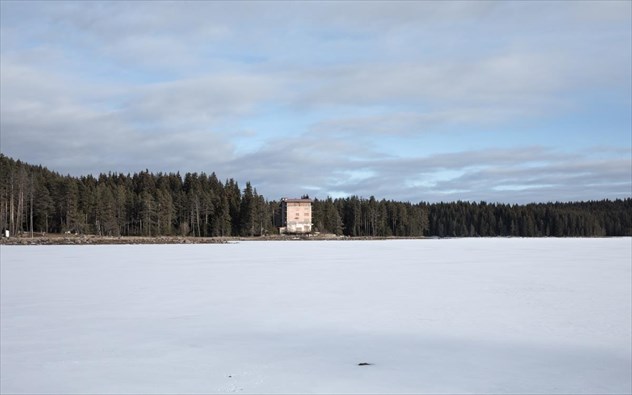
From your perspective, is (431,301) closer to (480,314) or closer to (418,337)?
(480,314)

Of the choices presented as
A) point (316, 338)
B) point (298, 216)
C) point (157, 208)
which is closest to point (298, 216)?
point (298, 216)

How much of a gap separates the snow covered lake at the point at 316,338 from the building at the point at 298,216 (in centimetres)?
10134

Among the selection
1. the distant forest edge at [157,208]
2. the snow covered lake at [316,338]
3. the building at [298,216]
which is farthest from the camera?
the building at [298,216]

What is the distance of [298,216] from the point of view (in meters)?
122

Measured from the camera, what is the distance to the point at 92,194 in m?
94.1

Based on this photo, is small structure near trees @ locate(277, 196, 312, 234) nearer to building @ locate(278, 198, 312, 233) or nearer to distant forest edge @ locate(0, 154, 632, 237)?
building @ locate(278, 198, 312, 233)

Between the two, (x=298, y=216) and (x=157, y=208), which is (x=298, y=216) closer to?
(x=298, y=216)

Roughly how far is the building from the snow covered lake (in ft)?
332

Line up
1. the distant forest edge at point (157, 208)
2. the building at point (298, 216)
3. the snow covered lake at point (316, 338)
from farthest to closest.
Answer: the building at point (298, 216) → the distant forest edge at point (157, 208) → the snow covered lake at point (316, 338)

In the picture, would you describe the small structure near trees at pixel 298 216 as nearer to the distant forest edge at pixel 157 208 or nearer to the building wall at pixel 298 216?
the building wall at pixel 298 216

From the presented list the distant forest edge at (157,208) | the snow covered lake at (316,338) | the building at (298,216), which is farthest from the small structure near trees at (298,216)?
the snow covered lake at (316,338)

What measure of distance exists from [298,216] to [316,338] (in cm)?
11145

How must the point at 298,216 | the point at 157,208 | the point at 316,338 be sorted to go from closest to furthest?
the point at 316,338 < the point at 157,208 < the point at 298,216

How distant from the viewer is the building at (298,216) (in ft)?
394
